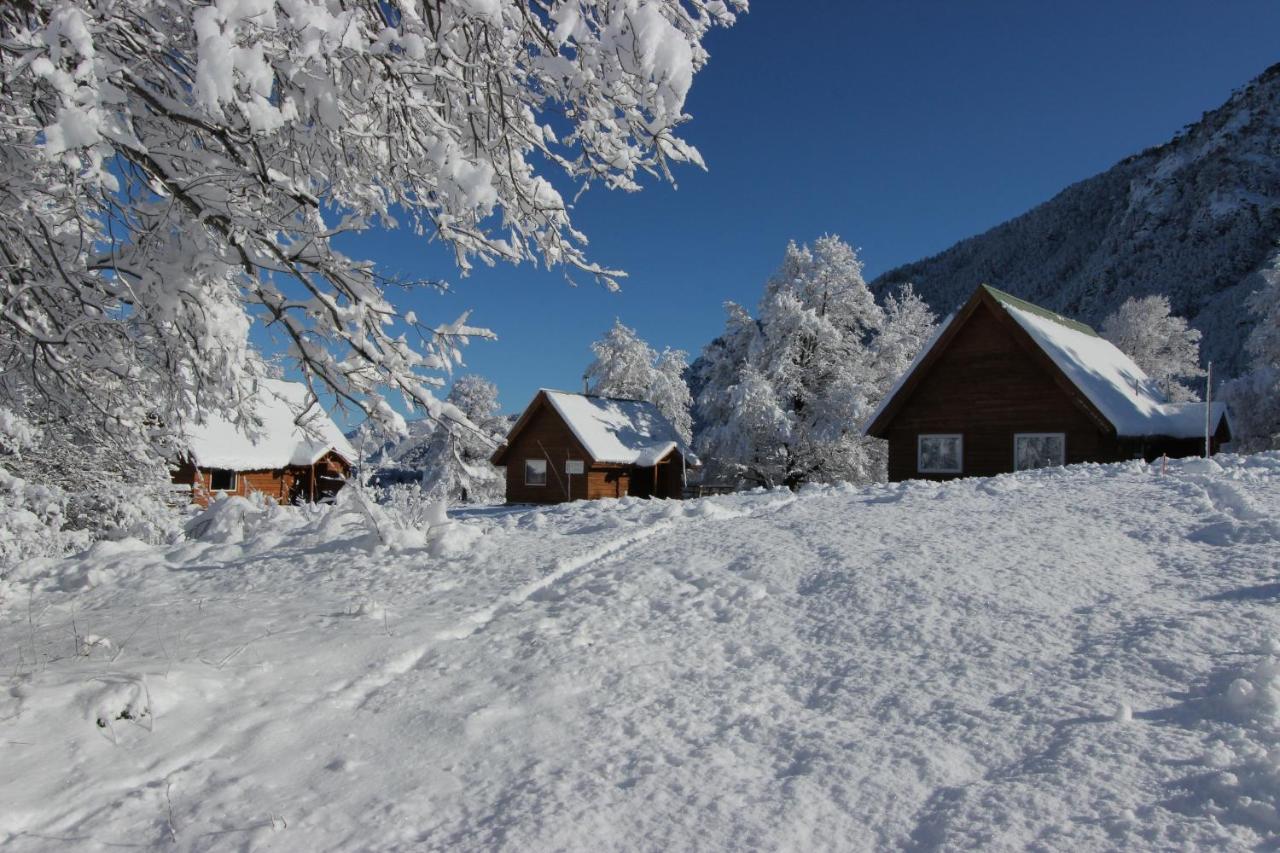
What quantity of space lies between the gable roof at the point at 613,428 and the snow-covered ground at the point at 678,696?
22.2 meters

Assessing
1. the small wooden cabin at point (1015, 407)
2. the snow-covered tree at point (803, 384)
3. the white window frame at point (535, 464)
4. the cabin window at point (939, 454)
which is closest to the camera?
the small wooden cabin at point (1015, 407)

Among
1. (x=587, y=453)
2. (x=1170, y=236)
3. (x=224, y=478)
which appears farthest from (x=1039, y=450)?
(x=1170, y=236)

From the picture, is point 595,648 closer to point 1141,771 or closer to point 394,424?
point 394,424

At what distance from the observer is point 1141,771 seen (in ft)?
9.75

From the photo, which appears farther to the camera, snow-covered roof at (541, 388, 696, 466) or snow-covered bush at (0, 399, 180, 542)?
snow-covered roof at (541, 388, 696, 466)

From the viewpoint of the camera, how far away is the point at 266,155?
165 inches

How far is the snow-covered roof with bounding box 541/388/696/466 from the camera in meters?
28.9

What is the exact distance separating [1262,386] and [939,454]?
29758mm

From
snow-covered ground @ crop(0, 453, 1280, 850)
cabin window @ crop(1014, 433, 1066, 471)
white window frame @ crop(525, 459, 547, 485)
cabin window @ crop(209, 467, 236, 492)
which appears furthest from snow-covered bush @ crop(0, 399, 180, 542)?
cabin window @ crop(1014, 433, 1066, 471)

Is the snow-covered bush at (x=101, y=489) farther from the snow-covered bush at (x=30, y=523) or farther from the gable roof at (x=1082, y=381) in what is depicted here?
the gable roof at (x=1082, y=381)

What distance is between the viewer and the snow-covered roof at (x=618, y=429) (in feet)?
94.8

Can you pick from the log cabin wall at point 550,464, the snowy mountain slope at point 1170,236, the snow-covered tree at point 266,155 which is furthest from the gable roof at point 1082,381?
the snowy mountain slope at point 1170,236

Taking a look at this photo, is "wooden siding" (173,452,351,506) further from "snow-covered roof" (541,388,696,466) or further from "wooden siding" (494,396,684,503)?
"snow-covered roof" (541,388,696,466)

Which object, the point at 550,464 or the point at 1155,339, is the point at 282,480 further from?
the point at 1155,339
